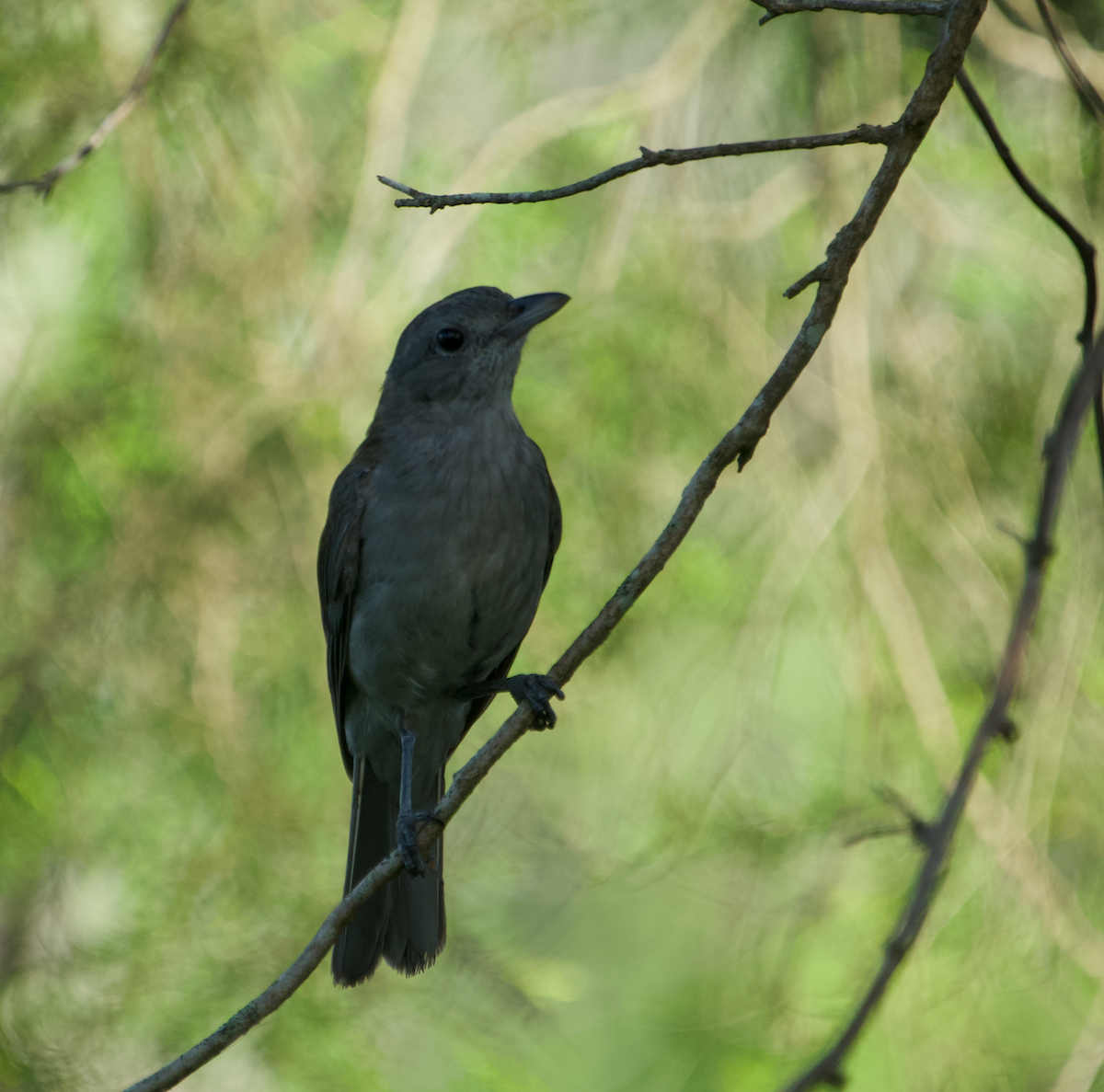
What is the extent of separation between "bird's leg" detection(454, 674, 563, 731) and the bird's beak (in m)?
0.97

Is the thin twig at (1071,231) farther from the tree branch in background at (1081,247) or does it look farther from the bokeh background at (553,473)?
the bokeh background at (553,473)

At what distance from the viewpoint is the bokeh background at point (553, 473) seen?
13.4 ft

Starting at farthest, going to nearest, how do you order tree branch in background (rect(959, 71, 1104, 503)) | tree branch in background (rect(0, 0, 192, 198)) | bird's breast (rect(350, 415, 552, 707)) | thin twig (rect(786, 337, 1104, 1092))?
1. bird's breast (rect(350, 415, 552, 707))
2. tree branch in background (rect(0, 0, 192, 198))
3. tree branch in background (rect(959, 71, 1104, 503))
4. thin twig (rect(786, 337, 1104, 1092))

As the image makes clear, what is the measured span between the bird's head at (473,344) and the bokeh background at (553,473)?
0.70 meters

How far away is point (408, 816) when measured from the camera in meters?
3.53

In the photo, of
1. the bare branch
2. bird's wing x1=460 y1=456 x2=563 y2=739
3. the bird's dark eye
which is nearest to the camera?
the bare branch

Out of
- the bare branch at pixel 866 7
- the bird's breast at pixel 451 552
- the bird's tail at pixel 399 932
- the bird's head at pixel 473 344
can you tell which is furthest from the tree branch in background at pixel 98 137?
the bird's tail at pixel 399 932

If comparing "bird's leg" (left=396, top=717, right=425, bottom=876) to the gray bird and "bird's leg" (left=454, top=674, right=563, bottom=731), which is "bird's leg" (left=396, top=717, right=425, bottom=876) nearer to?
the gray bird

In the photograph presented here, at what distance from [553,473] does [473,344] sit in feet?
2.94

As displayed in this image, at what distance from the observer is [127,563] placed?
4.29m

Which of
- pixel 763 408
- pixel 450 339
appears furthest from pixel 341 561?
pixel 763 408

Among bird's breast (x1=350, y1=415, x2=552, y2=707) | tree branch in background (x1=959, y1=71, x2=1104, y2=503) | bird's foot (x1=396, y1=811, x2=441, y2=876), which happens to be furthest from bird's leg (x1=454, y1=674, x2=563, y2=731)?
tree branch in background (x1=959, y1=71, x2=1104, y2=503)

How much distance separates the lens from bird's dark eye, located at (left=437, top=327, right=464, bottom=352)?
3.63m

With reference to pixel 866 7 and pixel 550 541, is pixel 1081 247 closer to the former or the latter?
pixel 866 7
